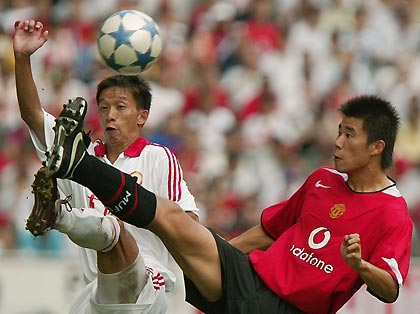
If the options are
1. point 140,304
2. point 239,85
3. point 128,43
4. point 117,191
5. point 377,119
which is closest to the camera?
point 117,191

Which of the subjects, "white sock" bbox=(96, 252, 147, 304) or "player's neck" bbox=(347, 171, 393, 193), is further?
"player's neck" bbox=(347, 171, 393, 193)

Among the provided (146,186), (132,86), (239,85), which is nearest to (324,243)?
(146,186)

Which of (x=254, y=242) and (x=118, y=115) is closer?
(x=118, y=115)

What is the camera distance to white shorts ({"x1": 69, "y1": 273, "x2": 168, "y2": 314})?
6.80 metres

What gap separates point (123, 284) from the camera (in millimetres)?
6723

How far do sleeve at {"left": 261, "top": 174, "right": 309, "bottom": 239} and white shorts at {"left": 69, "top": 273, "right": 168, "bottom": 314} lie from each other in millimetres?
913

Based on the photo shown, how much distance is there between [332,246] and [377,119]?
833 mm

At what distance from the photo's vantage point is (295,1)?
577 inches

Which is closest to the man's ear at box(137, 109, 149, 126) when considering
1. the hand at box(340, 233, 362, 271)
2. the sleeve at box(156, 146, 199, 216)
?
the sleeve at box(156, 146, 199, 216)

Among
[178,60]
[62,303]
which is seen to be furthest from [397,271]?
[178,60]

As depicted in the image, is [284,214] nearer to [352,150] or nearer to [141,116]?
[352,150]

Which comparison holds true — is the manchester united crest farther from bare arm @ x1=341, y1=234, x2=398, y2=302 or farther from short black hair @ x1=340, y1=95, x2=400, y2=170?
bare arm @ x1=341, y1=234, x2=398, y2=302

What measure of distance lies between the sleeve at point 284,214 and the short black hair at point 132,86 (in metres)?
1.07

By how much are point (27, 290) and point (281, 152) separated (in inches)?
145
